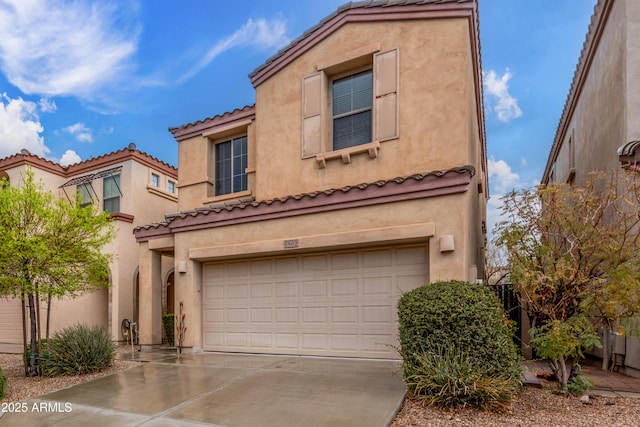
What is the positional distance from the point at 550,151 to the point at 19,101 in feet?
86.0

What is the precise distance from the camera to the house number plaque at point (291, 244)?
9.23 meters

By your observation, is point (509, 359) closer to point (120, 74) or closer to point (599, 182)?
point (599, 182)

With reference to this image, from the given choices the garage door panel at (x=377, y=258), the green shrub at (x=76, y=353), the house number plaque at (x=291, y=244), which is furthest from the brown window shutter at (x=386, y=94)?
the green shrub at (x=76, y=353)

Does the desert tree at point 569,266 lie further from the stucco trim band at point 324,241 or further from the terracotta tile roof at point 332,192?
the stucco trim band at point 324,241

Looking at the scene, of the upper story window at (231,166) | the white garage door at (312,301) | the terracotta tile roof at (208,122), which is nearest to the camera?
the white garage door at (312,301)

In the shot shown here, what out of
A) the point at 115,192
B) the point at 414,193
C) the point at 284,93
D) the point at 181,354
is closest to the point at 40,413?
the point at 181,354

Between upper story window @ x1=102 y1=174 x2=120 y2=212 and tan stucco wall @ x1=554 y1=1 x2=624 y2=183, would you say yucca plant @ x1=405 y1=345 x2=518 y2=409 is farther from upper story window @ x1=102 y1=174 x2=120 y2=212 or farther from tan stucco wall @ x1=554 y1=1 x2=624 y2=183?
upper story window @ x1=102 y1=174 x2=120 y2=212

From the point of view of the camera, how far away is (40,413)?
578 cm

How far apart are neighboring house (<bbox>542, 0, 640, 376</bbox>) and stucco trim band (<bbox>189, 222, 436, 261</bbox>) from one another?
3.75 m

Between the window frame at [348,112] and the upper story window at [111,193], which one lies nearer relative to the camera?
the window frame at [348,112]

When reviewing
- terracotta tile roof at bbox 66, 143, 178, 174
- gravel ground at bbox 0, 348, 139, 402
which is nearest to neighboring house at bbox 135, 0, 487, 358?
gravel ground at bbox 0, 348, 139, 402

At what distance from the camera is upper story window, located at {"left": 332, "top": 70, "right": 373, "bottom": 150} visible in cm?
1013

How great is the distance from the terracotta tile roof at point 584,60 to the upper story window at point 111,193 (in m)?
16.5

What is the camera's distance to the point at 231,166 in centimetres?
1281
